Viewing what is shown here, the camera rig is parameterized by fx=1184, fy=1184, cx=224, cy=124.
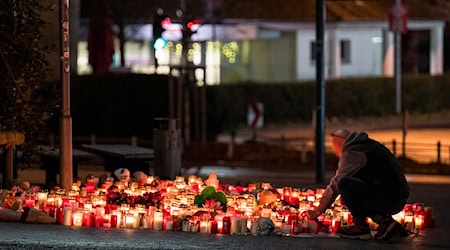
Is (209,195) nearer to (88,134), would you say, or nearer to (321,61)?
(321,61)

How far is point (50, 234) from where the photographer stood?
41.2 ft

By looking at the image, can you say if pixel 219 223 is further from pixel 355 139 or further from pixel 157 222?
pixel 355 139

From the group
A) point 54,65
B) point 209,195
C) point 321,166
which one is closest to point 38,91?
point 54,65

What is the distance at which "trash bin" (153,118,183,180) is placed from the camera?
18469 mm

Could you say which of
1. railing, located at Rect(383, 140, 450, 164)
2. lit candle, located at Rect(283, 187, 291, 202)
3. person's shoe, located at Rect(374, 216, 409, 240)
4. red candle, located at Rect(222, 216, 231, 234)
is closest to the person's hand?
person's shoe, located at Rect(374, 216, 409, 240)

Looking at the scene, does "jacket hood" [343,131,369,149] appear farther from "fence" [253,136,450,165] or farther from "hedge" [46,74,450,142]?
"hedge" [46,74,450,142]

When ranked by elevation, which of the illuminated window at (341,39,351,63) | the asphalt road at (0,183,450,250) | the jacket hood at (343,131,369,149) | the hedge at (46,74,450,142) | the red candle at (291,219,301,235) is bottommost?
the asphalt road at (0,183,450,250)

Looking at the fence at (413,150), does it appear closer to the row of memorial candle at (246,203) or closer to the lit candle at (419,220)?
the row of memorial candle at (246,203)

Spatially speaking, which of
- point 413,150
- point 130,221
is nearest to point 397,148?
point 413,150

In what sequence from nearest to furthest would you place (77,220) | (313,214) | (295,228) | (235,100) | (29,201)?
(295,228) < (313,214) < (77,220) < (29,201) < (235,100)

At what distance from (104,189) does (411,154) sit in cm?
1334

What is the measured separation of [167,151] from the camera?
18531 mm

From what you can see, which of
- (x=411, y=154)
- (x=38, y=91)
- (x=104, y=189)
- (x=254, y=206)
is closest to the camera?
(x=254, y=206)

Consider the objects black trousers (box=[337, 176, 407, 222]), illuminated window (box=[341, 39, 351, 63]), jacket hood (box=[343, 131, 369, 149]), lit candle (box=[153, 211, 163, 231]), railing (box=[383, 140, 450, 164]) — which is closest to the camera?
black trousers (box=[337, 176, 407, 222])
